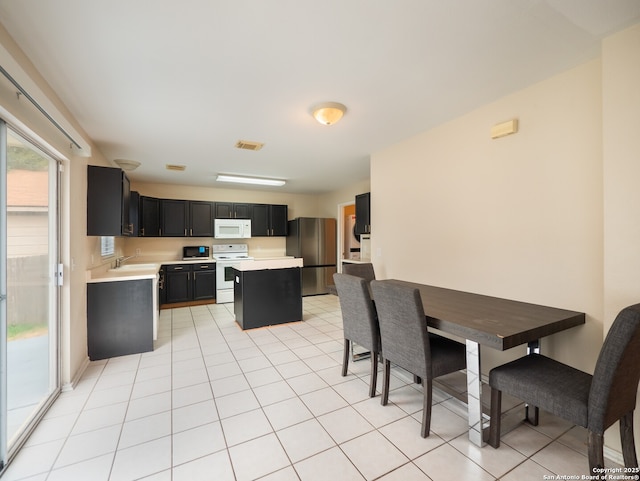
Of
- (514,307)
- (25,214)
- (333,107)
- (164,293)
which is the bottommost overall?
(164,293)

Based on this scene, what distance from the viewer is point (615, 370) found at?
50.7 inches

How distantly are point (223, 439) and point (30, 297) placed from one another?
1.75 metres

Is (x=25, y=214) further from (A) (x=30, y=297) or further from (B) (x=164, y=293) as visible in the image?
(B) (x=164, y=293)

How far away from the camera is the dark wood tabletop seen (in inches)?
63.1

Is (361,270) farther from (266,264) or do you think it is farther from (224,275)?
(224,275)

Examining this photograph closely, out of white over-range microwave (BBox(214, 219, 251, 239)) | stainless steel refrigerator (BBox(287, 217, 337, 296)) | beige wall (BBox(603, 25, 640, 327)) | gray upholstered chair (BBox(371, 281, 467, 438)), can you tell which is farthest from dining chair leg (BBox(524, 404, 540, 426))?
white over-range microwave (BBox(214, 219, 251, 239))

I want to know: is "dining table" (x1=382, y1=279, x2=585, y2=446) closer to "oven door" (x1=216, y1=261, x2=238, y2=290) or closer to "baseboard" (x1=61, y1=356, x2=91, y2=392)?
"baseboard" (x1=61, y1=356, x2=91, y2=392)

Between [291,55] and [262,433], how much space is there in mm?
2485

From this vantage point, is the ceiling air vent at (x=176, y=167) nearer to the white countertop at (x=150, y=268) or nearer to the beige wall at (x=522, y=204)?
the white countertop at (x=150, y=268)

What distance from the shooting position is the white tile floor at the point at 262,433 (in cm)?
157

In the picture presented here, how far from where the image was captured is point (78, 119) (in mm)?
2682

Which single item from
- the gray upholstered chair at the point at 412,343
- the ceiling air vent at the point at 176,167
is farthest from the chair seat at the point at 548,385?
the ceiling air vent at the point at 176,167

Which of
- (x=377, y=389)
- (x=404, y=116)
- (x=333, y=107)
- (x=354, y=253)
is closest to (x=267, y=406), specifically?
(x=377, y=389)

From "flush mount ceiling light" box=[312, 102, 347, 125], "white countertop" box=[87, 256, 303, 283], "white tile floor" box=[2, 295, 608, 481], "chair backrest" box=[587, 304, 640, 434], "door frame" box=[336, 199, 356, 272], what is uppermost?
"flush mount ceiling light" box=[312, 102, 347, 125]
